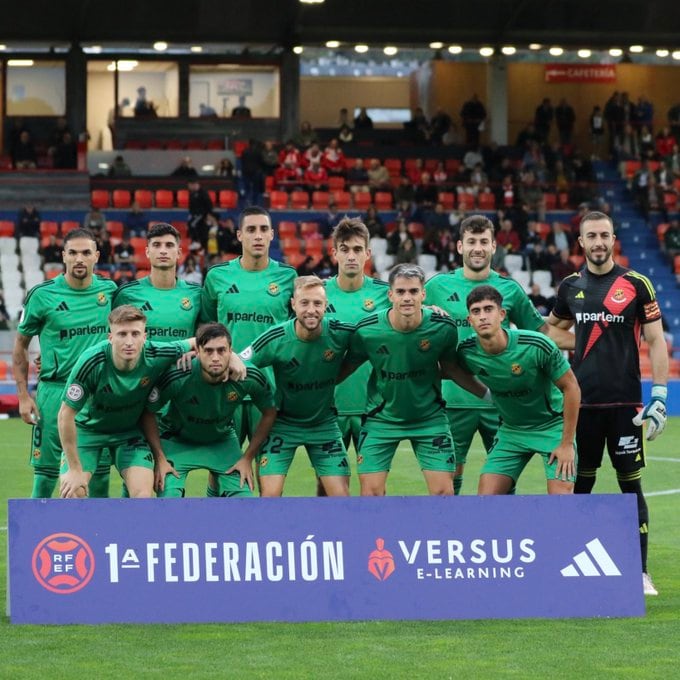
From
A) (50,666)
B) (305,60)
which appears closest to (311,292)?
(50,666)

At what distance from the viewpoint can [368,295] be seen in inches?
372

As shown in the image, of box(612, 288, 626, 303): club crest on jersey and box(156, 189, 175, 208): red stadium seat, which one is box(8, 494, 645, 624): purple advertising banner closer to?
box(612, 288, 626, 303): club crest on jersey

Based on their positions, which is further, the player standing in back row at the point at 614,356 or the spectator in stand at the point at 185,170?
the spectator in stand at the point at 185,170

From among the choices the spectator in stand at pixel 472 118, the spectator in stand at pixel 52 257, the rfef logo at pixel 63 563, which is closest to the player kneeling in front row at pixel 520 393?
the rfef logo at pixel 63 563

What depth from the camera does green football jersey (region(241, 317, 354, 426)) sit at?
28.1ft

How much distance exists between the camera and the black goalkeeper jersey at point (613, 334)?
27.9ft

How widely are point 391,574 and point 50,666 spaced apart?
1780mm

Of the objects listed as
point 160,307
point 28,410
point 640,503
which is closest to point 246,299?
point 160,307

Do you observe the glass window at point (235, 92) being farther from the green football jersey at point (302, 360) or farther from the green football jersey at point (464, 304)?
the green football jersey at point (302, 360)

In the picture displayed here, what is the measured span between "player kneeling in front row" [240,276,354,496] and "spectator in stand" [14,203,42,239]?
19186 millimetres

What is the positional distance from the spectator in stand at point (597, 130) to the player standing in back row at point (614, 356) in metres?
25.8

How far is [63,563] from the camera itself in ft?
24.1

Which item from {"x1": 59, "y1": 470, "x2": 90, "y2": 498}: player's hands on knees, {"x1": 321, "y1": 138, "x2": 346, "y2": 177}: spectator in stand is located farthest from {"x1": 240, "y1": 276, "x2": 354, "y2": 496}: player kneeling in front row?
{"x1": 321, "y1": 138, "x2": 346, "y2": 177}: spectator in stand

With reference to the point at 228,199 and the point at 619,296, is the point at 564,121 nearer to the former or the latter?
the point at 228,199
